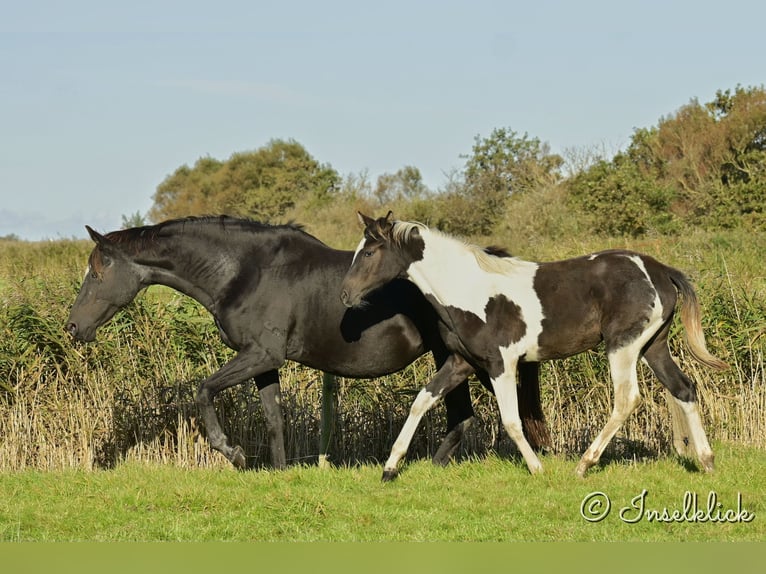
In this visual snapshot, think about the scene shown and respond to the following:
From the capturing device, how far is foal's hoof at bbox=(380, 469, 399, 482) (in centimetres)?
788

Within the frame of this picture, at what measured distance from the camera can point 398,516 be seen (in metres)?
6.82

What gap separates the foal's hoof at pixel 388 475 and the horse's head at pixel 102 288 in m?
2.77

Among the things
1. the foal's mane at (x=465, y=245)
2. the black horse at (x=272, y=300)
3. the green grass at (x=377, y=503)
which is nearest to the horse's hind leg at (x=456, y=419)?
the black horse at (x=272, y=300)

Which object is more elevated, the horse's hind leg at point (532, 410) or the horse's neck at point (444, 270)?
the horse's neck at point (444, 270)

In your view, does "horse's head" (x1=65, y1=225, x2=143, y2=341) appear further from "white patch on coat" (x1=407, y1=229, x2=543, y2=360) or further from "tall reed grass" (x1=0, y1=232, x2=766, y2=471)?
"white patch on coat" (x1=407, y1=229, x2=543, y2=360)

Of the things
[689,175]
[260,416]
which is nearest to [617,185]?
[689,175]

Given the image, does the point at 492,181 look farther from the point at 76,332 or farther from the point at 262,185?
the point at 76,332

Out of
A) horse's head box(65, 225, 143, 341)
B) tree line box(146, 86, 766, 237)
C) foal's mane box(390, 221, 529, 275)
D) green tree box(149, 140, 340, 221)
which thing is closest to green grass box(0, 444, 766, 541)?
horse's head box(65, 225, 143, 341)

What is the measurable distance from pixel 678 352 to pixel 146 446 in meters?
5.66

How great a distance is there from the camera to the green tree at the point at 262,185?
2203 inches

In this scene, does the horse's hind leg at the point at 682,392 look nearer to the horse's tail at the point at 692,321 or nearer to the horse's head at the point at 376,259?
the horse's tail at the point at 692,321

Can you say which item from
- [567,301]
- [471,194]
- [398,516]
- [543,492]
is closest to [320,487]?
[398,516]

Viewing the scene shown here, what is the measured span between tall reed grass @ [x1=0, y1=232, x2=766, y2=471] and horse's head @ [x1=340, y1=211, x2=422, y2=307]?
249 centimetres

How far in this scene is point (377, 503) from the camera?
7.19 m
